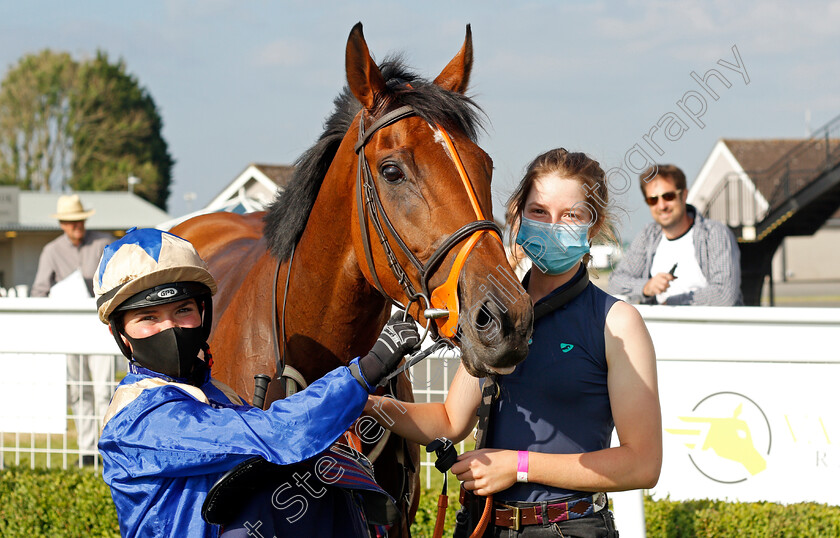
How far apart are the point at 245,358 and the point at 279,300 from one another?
0.24 meters

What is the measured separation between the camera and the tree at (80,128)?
142 feet

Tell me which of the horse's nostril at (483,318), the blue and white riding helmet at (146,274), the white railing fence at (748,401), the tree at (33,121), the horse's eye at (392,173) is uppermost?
the tree at (33,121)

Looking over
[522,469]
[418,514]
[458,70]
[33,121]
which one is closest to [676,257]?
[418,514]

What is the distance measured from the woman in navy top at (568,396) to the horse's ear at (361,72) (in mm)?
574

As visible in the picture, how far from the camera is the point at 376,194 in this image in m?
2.19

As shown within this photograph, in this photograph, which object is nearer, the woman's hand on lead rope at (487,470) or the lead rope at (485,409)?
the woman's hand on lead rope at (487,470)

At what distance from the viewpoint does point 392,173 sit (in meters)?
2.14

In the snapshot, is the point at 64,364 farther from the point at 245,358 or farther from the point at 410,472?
the point at 410,472

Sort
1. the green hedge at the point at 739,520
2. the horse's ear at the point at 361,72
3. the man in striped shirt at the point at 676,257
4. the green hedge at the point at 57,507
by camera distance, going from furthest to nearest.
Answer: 1. the man in striped shirt at the point at 676,257
2. the green hedge at the point at 57,507
3. the green hedge at the point at 739,520
4. the horse's ear at the point at 361,72

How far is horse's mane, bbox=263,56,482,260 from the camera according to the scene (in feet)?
7.14

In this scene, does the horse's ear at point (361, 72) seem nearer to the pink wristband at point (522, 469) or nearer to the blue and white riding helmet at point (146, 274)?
the blue and white riding helmet at point (146, 274)

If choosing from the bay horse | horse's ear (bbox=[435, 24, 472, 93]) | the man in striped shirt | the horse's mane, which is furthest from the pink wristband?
the man in striped shirt

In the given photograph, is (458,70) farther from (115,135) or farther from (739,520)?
(115,135)

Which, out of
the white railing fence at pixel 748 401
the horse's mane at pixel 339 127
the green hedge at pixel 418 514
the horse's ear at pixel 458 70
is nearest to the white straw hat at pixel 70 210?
the green hedge at pixel 418 514
